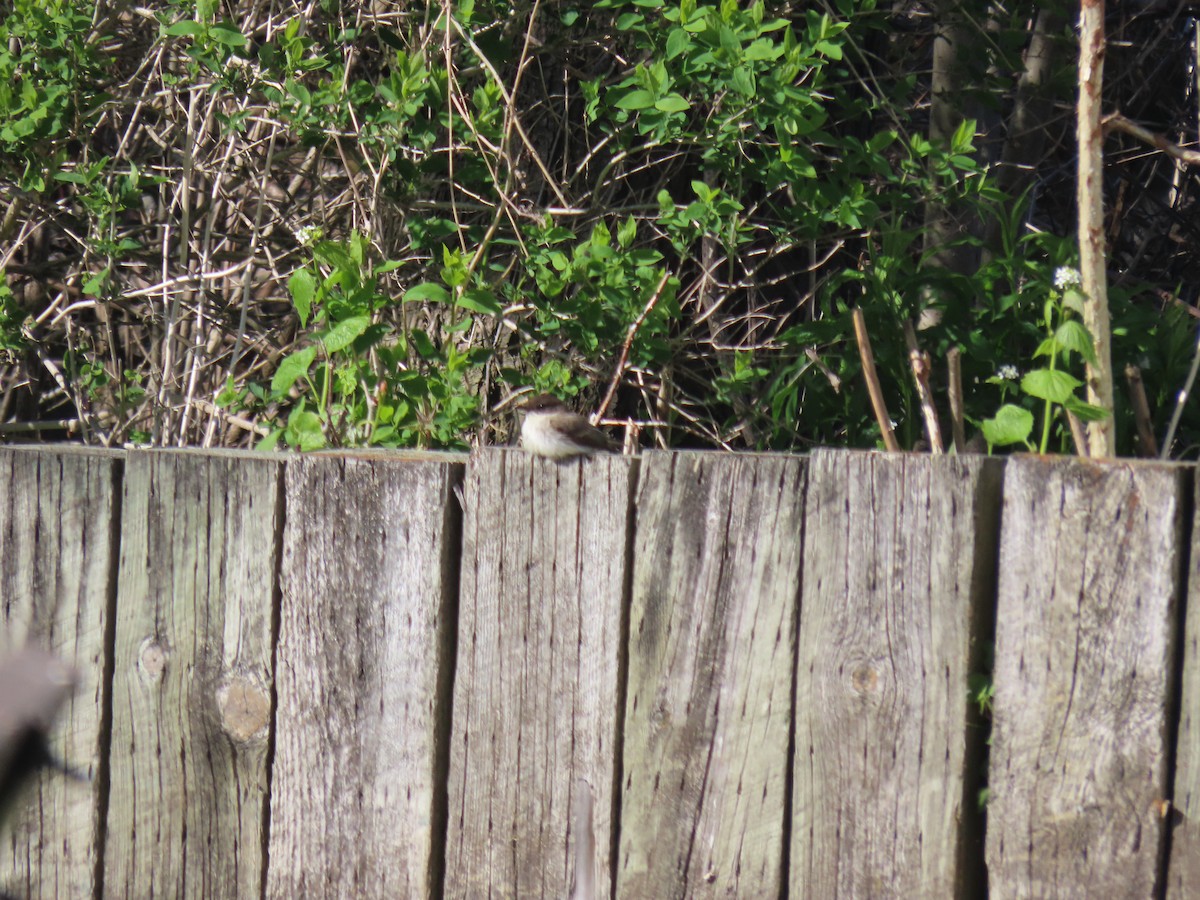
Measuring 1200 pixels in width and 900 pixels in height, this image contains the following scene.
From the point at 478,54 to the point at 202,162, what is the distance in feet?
4.98

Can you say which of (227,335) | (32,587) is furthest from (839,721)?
(227,335)

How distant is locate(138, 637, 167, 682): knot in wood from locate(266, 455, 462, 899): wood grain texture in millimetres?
261

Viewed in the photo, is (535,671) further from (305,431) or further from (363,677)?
(305,431)

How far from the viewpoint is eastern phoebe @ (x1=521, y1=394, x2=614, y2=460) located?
9.45ft

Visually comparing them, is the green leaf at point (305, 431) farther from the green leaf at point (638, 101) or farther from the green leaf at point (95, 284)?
the green leaf at point (95, 284)

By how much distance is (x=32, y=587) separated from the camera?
254 centimetres

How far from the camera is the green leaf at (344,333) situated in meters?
2.87

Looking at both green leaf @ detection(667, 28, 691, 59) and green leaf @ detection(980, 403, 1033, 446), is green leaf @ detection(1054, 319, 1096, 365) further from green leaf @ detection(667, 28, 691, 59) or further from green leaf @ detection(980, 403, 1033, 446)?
green leaf @ detection(667, 28, 691, 59)

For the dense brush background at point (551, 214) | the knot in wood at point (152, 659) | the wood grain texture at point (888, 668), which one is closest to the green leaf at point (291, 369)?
the dense brush background at point (551, 214)

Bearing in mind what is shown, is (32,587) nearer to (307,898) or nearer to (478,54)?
(307,898)

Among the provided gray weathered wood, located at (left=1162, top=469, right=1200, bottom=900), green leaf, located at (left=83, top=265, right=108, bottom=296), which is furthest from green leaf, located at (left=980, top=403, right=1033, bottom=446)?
green leaf, located at (left=83, top=265, right=108, bottom=296)

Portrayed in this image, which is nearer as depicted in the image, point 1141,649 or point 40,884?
point 1141,649

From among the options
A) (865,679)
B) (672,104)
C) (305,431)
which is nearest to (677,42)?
(672,104)

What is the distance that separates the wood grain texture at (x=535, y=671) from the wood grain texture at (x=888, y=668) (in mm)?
338
